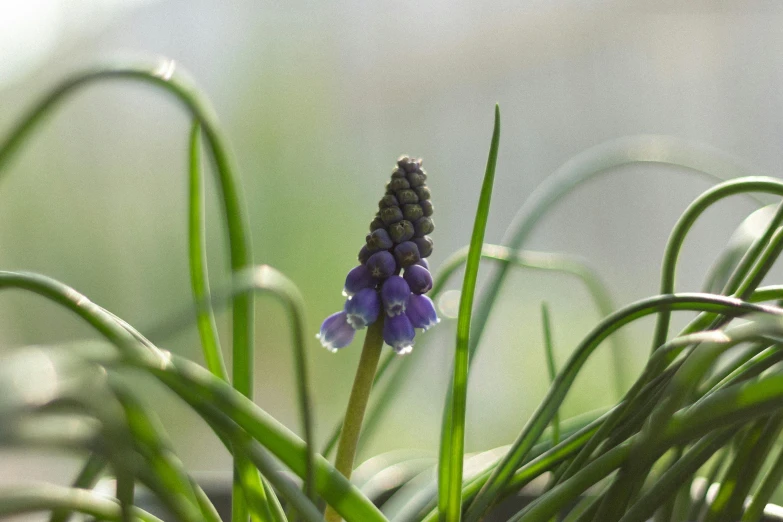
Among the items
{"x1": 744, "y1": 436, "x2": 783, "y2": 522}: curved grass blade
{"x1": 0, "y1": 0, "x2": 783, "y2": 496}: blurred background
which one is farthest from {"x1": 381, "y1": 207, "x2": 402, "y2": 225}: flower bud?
{"x1": 0, "y1": 0, "x2": 783, "y2": 496}: blurred background

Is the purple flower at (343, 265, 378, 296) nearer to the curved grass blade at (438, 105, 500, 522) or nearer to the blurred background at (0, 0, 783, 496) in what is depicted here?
the curved grass blade at (438, 105, 500, 522)

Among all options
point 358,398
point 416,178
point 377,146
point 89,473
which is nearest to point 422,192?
point 416,178

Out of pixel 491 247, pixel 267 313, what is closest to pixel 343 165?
pixel 267 313

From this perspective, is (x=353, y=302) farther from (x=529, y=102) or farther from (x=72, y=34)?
(x=72, y=34)

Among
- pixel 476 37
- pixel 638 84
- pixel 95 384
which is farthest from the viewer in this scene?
pixel 476 37

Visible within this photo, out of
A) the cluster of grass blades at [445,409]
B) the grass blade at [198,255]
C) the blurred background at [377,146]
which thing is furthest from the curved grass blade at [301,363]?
the blurred background at [377,146]

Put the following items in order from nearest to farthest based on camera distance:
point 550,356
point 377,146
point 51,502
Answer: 1. point 51,502
2. point 550,356
3. point 377,146

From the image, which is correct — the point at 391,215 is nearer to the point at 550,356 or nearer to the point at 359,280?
the point at 359,280
